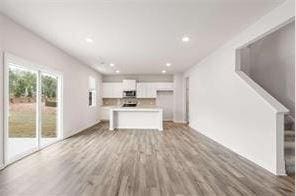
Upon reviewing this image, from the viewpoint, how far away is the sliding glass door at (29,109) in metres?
4.22

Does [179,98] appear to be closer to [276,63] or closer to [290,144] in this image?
[276,63]

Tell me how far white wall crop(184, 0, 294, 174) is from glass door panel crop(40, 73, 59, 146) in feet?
14.9

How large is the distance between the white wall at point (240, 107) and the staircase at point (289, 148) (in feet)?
1.11

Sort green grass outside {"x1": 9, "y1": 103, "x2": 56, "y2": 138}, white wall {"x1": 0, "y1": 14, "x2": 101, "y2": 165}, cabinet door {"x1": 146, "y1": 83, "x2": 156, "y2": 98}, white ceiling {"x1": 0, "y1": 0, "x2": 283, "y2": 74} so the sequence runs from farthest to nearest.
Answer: cabinet door {"x1": 146, "y1": 83, "x2": 156, "y2": 98} < green grass outside {"x1": 9, "y1": 103, "x2": 56, "y2": 138} < white wall {"x1": 0, "y1": 14, "x2": 101, "y2": 165} < white ceiling {"x1": 0, "y1": 0, "x2": 283, "y2": 74}

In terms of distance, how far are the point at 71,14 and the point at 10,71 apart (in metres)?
1.73

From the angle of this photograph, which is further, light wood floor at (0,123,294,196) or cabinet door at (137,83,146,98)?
cabinet door at (137,83,146,98)

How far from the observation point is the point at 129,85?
11570 mm

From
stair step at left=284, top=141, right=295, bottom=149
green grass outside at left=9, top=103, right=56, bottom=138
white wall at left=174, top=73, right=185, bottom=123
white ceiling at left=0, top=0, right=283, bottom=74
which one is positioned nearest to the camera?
white ceiling at left=0, top=0, right=283, bottom=74

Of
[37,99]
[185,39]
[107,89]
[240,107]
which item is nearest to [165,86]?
[107,89]

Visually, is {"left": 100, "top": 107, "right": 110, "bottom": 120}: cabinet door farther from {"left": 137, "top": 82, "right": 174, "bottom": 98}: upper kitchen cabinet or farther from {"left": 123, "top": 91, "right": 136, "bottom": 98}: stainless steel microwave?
{"left": 137, "top": 82, "right": 174, "bottom": 98}: upper kitchen cabinet

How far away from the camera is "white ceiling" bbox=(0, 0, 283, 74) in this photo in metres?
3.27

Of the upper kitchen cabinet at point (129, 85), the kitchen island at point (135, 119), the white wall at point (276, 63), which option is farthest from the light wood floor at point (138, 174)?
the upper kitchen cabinet at point (129, 85)

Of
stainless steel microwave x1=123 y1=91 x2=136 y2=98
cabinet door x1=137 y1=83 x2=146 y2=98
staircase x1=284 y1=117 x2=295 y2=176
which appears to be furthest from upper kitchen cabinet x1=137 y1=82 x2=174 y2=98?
staircase x1=284 y1=117 x2=295 y2=176

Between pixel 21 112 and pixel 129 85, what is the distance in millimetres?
7125
